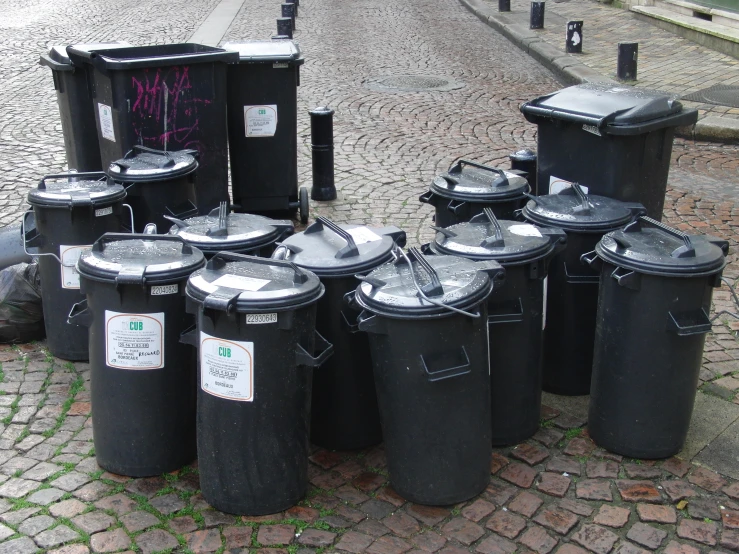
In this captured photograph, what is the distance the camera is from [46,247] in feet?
16.0

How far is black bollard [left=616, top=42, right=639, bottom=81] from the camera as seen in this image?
11.4 m

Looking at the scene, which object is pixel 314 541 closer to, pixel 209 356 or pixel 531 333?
pixel 209 356

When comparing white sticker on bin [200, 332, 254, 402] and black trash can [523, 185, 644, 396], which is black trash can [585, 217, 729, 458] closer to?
black trash can [523, 185, 644, 396]

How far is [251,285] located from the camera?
363 centimetres

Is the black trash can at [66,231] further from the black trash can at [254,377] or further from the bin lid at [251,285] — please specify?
the black trash can at [254,377]

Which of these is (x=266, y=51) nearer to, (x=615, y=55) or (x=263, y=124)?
(x=263, y=124)

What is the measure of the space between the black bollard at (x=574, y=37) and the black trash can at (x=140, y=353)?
10.5 m

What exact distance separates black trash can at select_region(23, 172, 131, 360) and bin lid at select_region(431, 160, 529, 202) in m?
1.79

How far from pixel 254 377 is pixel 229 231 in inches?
42.2

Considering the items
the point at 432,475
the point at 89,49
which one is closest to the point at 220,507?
the point at 432,475

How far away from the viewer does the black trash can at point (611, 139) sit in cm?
491

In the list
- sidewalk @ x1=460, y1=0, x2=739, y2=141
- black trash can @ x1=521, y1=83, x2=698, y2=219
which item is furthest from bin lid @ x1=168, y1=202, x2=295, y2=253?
sidewalk @ x1=460, y1=0, x2=739, y2=141

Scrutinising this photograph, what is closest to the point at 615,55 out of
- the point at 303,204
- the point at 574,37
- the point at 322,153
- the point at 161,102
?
the point at 574,37

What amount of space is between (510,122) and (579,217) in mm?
6095
